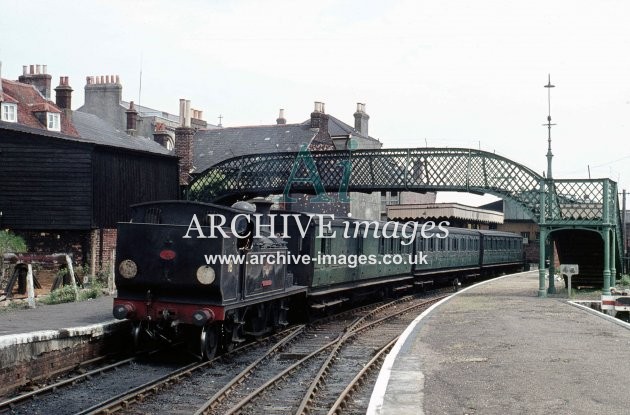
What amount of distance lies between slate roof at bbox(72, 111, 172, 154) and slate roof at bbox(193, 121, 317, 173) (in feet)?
21.2

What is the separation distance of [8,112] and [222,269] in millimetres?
19045

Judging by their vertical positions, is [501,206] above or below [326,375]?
above

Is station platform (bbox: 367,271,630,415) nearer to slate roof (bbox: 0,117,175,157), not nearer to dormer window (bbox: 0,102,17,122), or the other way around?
slate roof (bbox: 0,117,175,157)

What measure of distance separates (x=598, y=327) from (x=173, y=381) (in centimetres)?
885

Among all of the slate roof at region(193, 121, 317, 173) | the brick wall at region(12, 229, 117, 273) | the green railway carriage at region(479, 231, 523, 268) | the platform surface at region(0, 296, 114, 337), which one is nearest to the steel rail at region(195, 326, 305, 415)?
the platform surface at region(0, 296, 114, 337)

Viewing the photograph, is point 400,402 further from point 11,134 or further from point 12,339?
point 11,134

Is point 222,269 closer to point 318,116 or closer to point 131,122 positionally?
point 131,122

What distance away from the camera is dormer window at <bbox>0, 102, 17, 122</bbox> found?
1078 inches

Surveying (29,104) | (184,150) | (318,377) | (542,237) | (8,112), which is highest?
(29,104)

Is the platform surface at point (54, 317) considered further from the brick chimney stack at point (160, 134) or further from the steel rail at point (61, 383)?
the brick chimney stack at point (160, 134)

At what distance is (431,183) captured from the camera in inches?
1090

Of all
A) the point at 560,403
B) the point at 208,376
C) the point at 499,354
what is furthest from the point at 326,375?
the point at 560,403

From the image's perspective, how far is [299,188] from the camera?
30.1 meters

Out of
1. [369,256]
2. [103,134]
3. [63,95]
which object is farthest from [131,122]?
[369,256]
